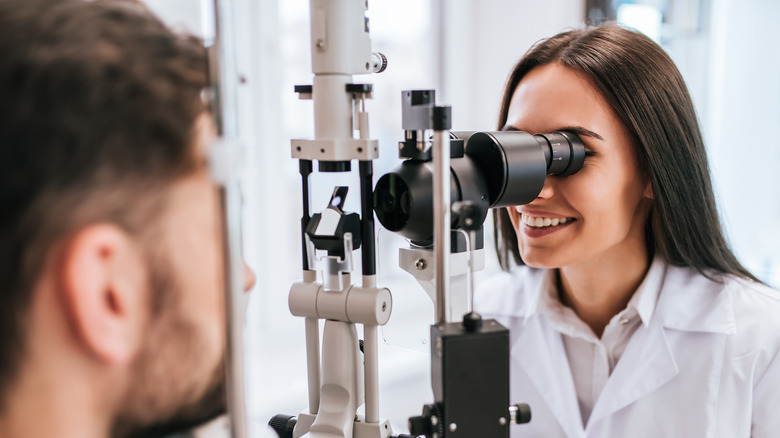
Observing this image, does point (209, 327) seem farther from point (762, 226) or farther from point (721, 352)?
point (762, 226)

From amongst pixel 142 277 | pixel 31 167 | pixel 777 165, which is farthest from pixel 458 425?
pixel 777 165

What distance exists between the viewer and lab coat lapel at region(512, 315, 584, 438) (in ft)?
3.99

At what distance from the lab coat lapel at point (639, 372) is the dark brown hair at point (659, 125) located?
168mm

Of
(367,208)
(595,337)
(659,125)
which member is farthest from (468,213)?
(595,337)

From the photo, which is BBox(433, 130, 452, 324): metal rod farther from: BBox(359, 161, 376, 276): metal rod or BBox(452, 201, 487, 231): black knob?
BBox(359, 161, 376, 276): metal rod

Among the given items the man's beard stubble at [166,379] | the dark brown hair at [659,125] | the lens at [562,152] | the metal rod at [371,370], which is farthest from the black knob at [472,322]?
the dark brown hair at [659,125]

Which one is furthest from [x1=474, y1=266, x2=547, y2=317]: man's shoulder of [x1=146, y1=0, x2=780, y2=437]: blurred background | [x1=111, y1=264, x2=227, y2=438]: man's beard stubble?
[x1=111, y1=264, x2=227, y2=438]: man's beard stubble

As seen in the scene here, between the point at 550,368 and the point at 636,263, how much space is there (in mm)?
273

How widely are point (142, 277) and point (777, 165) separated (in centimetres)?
295

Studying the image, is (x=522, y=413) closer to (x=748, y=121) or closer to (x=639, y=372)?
(x=639, y=372)

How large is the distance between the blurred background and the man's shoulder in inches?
6.3

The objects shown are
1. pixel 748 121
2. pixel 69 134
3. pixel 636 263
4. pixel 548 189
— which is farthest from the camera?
pixel 748 121

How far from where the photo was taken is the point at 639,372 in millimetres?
1154

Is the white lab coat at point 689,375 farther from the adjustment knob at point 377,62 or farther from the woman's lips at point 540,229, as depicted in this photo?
the adjustment knob at point 377,62
